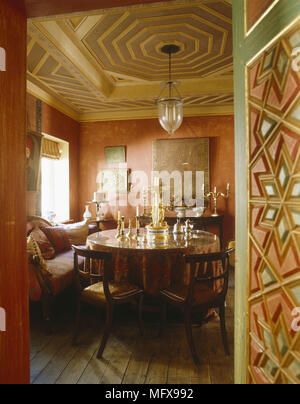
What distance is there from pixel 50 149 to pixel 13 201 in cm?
→ 424

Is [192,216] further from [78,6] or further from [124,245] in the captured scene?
[78,6]

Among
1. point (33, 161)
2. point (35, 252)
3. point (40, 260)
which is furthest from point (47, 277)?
point (33, 161)

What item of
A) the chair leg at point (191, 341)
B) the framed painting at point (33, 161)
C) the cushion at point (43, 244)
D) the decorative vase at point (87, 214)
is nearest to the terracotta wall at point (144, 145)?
the decorative vase at point (87, 214)

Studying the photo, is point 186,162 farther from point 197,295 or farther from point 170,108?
point 197,295

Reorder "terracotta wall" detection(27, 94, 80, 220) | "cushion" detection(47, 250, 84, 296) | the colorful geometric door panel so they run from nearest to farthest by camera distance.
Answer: the colorful geometric door panel, "cushion" detection(47, 250, 84, 296), "terracotta wall" detection(27, 94, 80, 220)

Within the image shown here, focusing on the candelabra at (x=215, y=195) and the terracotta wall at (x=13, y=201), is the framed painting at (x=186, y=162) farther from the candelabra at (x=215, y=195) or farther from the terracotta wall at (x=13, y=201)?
the terracotta wall at (x=13, y=201)

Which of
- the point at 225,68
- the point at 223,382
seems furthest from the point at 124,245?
the point at 225,68

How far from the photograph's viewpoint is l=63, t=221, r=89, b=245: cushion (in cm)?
465

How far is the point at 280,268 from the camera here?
37.0 inches

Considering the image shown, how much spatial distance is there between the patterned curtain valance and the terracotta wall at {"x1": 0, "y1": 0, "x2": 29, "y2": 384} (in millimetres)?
3831

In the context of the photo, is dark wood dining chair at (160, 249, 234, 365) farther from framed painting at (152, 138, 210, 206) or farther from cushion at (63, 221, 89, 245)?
framed painting at (152, 138, 210, 206)

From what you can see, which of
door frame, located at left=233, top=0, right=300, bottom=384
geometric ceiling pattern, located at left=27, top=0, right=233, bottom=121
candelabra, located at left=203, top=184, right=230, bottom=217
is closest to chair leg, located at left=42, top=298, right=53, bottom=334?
door frame, located at left=233, top=0, right=300, bottom=384

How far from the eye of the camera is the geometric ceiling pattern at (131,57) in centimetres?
305

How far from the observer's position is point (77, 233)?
473cm
